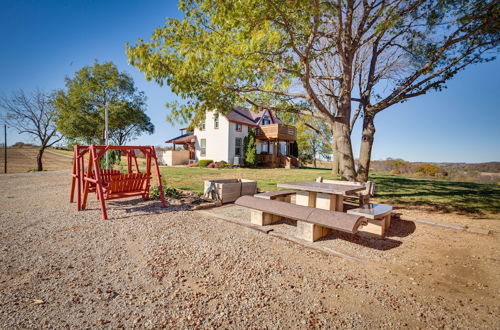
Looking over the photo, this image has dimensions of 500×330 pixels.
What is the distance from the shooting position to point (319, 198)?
5.75 meters

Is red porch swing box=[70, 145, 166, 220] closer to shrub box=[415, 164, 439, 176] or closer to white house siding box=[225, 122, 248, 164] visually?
white house siding box=[225, 122, 248, 164]

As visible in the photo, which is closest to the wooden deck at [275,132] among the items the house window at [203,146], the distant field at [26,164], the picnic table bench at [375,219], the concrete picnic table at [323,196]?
the house window at [203,146]

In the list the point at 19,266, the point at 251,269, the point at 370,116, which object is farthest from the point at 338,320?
the point at 370,116

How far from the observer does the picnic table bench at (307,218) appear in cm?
380

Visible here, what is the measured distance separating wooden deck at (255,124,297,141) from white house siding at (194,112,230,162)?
4.21 meters

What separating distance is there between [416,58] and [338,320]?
1042 cm

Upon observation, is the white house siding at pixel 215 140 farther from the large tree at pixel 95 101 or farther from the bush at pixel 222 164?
the large tree at pixel 95 101

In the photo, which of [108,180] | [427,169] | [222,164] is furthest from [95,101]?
[427,169]

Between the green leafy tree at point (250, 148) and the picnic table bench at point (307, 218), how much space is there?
713 inches

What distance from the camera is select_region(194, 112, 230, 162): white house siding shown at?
24.3 metres

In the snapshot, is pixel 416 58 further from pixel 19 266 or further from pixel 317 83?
pixel 19 266

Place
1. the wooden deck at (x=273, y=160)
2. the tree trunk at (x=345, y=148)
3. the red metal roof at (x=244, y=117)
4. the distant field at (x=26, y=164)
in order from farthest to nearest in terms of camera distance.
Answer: the wooden deck at (x=273, y=160), the red metal roof at (x=244, y=117), the distant field at (x=26, y=164), the tree trunk at (x=345, y=148)

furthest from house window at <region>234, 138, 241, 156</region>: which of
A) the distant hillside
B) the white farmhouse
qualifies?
the distant hillside

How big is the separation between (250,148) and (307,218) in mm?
20140
